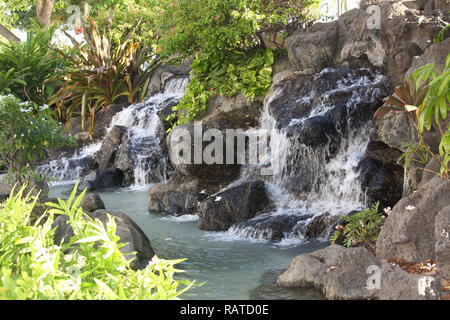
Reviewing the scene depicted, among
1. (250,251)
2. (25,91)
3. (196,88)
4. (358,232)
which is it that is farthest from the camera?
(25,91)

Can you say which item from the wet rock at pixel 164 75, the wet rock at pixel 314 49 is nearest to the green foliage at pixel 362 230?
the wet rock at pixel 314 49

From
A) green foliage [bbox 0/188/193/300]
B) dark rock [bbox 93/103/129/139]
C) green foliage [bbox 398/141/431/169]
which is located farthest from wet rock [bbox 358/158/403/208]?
dark rock [bbox 93/103/129/139]

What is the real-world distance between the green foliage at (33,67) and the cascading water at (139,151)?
2416 mm

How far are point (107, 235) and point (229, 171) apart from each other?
7889 mm

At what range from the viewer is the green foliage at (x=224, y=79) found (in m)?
11.6

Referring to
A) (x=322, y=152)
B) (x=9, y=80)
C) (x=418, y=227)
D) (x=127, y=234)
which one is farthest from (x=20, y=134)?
(x=9, y=80)

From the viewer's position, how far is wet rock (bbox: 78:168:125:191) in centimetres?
1346

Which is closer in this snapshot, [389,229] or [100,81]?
[389,229]

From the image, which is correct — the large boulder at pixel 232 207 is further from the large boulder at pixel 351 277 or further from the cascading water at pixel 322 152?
the large boulder at pixel 351 277

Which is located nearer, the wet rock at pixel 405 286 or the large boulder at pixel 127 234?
the wet rock at pixel 405 286

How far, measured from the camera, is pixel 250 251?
771 centimetres

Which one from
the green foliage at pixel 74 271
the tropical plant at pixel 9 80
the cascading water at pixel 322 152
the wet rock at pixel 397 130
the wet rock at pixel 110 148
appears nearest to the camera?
the green foliage at pixel 74 271
